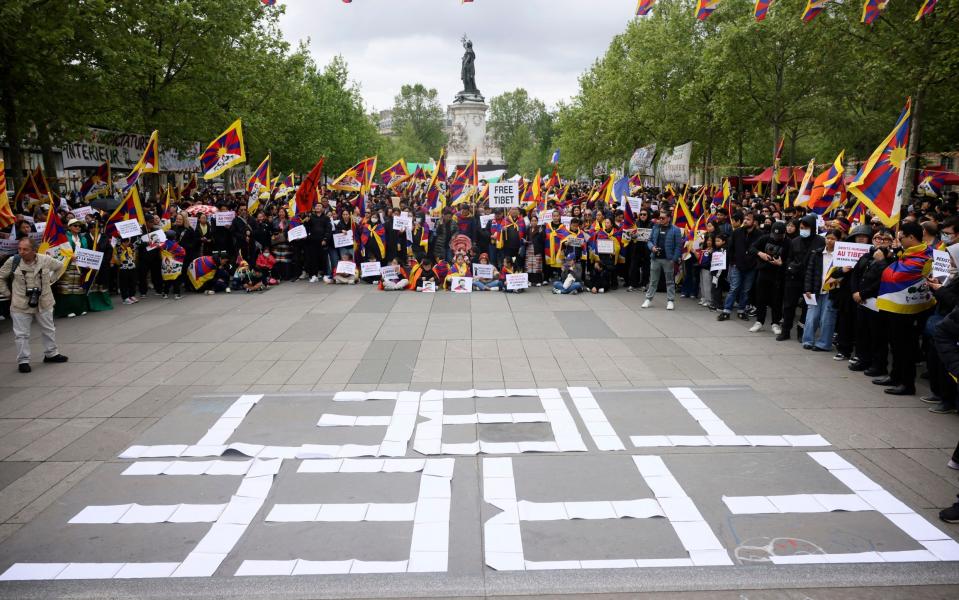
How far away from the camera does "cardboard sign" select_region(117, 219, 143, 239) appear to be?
13320 mm

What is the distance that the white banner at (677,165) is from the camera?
3009cm

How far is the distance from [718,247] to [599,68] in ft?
142

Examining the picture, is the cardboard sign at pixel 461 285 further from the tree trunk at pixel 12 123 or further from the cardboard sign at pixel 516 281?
the tree trunk at pixel 12 123

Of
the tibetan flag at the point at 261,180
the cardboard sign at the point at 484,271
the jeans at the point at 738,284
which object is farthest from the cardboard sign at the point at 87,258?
the jeans at the point at 738,284

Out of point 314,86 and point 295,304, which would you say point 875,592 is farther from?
point 314,86

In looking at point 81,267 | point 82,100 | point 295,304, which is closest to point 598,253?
point 295,304

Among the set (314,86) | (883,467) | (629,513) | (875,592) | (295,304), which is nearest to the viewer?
(875,592)

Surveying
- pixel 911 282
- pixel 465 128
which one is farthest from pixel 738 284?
pixel 465 128

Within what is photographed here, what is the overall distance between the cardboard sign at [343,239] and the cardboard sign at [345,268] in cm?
43

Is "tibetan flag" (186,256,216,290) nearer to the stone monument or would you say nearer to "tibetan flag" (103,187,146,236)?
"tibetan flag" (103,187,146,236)

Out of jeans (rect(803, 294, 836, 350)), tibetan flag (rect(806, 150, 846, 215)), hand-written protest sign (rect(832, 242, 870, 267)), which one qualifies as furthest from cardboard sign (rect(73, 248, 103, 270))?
tibetan flag (rect(806, 150, 846, 215))

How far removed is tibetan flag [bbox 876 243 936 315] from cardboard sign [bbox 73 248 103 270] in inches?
510

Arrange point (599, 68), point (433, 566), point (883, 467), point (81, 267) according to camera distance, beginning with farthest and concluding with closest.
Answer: point (599, 68)
point (81, 267)
point (883, 467)
point (433, 566)

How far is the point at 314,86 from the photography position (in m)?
44.7
